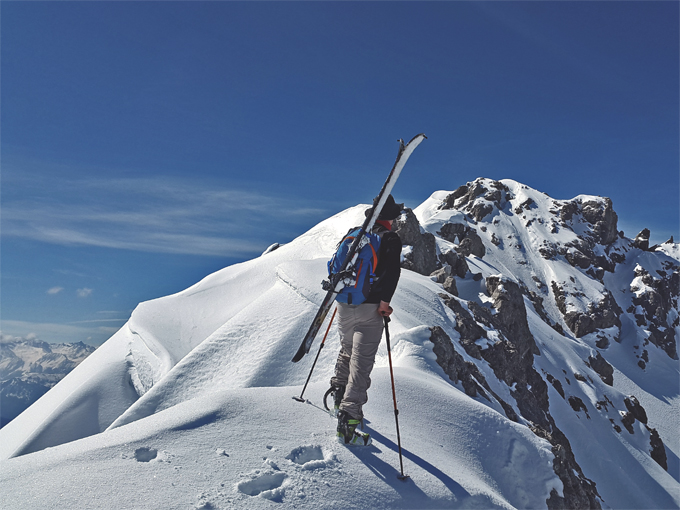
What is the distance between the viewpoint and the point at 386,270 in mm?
6082

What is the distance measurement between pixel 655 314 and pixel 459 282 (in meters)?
100

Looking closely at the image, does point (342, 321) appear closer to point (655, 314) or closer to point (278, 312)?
point (278, 312)

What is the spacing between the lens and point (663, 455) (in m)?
50.0

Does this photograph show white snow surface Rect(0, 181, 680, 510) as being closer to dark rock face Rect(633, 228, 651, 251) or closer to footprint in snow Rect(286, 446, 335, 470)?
footprint in snow Rect(286, 446, 335, 470)

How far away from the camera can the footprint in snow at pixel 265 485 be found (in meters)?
4.61

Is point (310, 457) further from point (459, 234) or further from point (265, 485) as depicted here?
point (459, 234)

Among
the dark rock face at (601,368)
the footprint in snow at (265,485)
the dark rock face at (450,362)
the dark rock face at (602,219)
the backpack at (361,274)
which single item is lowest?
the dark rock face at (601,368)

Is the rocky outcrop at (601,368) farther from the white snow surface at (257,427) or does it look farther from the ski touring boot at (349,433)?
the ski touring boot at (349,433)

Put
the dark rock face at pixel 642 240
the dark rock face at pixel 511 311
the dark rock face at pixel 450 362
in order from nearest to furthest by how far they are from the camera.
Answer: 1. the dark rock face at pixel 450 362
2. the dark rock face at pixel 511 311
3. the dark rock face at pixel 642 240

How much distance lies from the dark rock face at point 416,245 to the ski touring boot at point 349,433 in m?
30.7

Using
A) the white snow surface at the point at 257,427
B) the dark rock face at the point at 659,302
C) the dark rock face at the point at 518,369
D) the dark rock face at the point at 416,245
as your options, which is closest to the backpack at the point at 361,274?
the white snow surface at the point at 257,427

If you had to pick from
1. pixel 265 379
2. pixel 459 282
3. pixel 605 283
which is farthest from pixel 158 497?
pixel 605 283

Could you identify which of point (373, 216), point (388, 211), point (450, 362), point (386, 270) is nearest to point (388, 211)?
point (388, 211)

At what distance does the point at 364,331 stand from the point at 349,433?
1.37 metres
